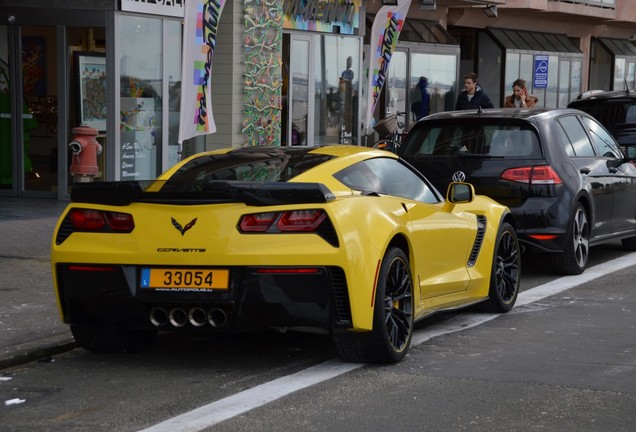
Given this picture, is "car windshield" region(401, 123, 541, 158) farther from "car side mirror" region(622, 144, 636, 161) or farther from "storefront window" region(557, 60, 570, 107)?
"storefront window" region(557, 60, 570, 107)

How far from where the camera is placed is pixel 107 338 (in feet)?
26.3

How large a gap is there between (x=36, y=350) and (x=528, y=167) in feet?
18.4

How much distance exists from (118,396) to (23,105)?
12.5 m

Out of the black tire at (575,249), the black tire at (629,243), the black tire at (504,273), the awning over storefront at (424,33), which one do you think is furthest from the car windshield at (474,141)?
the awning over storefront at (424,33)

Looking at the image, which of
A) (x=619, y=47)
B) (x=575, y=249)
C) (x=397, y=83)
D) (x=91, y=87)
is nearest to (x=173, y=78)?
(x=91, y=87)

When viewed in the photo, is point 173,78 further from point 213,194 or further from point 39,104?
point 213,194

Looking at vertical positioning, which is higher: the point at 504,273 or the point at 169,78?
the point at 169,78

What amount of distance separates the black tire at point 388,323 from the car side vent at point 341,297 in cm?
20

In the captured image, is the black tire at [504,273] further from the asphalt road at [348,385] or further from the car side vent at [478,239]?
the asphalt road at [348,385]

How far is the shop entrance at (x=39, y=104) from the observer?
1811cm

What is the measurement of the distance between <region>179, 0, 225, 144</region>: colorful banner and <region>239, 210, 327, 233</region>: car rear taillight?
7578 millimetres

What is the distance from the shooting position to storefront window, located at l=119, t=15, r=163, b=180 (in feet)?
59.7

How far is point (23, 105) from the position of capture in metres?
18.7

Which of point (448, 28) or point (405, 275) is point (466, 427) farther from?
point (448, 28)
